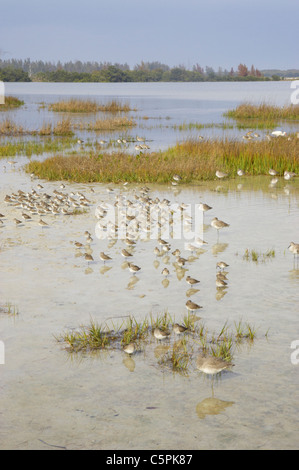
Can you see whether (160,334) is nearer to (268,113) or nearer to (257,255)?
(257,255)

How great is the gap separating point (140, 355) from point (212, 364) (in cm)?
123

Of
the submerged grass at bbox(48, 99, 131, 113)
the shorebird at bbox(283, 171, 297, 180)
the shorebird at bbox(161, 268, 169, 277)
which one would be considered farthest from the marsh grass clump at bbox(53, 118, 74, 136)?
the shorebird at bbox(161, 268, 169, 277)

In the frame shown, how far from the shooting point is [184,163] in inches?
883

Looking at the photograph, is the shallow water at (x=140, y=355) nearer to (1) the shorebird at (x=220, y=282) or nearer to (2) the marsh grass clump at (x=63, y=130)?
(1) the shorebird at (x=220, y=282)

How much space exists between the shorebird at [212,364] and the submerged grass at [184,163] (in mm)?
15240

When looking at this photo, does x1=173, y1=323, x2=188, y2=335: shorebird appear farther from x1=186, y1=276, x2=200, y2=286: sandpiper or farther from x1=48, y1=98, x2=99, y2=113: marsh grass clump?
x1=48, y1=98, x2=99, y2=113: marsh grass clump

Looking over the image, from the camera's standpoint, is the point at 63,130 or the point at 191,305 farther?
the point at 63,130

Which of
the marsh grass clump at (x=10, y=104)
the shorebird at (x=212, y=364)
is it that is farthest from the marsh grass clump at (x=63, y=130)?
the shorebird at (x=212, y=364)

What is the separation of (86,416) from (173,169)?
54.5 feet

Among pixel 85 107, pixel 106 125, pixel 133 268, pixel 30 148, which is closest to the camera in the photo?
pixel 133 268

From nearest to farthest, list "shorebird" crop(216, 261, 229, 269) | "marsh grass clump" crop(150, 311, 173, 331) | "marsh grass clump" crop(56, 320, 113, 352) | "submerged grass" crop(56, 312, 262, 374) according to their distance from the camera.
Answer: "submerged grass" crop(56, 312, 262, 374), "marsh grass clump" crop(56, 320, 113, 352), "marsh grass clump" crop(150, 311, 173, 331), "shorebird" crop(216, 261, 229, 269)

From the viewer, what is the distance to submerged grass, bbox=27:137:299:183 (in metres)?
22.0

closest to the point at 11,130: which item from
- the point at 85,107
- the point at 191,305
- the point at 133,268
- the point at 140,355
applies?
the point at 85,107

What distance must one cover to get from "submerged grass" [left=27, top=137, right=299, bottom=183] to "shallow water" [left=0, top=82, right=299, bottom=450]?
740 centimetres
